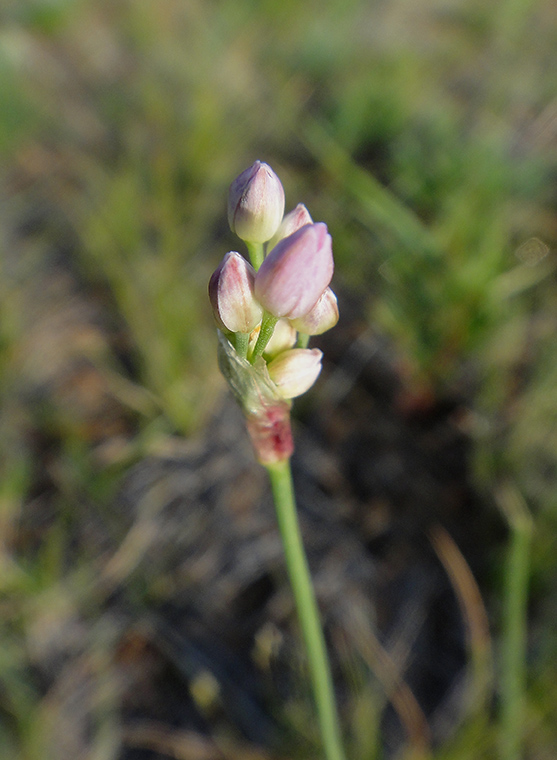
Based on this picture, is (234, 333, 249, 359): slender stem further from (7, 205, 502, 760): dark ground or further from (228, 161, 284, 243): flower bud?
(7, 205, 502, 760): dark ground

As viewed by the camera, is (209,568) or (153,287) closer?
(209,568)

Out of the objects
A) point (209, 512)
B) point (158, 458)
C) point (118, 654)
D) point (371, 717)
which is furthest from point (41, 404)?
point (371, 717)

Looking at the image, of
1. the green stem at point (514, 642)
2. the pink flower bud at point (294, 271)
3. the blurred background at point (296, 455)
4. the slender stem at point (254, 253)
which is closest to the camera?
the pink flower bud at point (294, 271)

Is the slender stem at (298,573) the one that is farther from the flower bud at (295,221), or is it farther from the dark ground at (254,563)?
the dark ground at (254,563)

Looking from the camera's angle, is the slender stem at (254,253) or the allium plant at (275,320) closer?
the allium plant at (275,320)

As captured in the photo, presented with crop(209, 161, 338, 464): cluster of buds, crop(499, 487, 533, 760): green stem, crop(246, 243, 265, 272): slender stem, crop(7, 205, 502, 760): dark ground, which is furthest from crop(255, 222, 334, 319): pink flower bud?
crop(7, 205, 502, 760): dark ground

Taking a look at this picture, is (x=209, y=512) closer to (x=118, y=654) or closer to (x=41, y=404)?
(x=118, y=654)

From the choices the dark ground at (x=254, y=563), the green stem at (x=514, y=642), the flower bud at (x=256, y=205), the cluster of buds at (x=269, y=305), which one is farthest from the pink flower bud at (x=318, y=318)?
the dark ground at (x=254, y=563)

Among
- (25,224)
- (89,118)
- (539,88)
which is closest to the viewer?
(25,224)

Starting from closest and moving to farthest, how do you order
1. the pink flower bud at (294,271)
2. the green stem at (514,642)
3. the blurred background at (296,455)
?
the pink flower bud at (294,271)
the green stem at (514,642)
the blurred background at (296,455)
